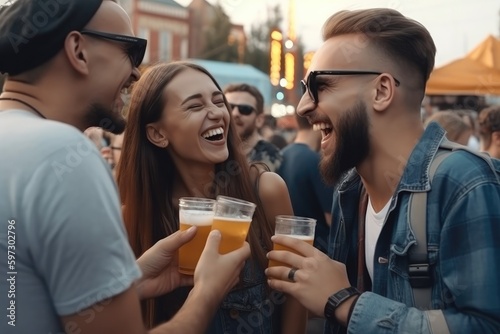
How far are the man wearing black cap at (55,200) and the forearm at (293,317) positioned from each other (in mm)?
1039

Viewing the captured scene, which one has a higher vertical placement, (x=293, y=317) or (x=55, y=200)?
(x=55, y=200)

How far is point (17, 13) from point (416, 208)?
60.1 inches

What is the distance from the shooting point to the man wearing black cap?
4.58ft

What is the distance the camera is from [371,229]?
2402 mm

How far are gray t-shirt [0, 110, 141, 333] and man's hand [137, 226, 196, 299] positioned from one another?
741mm

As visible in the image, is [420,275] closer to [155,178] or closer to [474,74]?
[155,178]

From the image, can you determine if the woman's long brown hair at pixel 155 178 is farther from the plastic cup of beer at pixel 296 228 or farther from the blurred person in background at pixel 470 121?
the blurred person in background at pixel 470 121

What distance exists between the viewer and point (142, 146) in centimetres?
301

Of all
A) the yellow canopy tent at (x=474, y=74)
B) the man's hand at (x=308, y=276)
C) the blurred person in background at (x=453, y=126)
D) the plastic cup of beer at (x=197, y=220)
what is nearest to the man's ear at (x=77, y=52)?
the plastic cup of beer at (x=197, y=220)

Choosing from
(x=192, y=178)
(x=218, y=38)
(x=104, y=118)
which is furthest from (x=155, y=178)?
(x=218, y=38)

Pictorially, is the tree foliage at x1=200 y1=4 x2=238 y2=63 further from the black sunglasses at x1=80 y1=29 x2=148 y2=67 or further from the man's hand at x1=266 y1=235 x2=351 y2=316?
the man's hand at x1=266 y1=235 x2=351 y2=316

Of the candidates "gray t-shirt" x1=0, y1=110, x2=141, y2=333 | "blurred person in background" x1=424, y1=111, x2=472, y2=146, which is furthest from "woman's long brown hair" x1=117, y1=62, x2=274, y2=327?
"blurred person in background" x1=424, y1=111, x2=472, y2=146

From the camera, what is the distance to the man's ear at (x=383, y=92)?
2.26m

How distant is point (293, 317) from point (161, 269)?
774 millimetres
